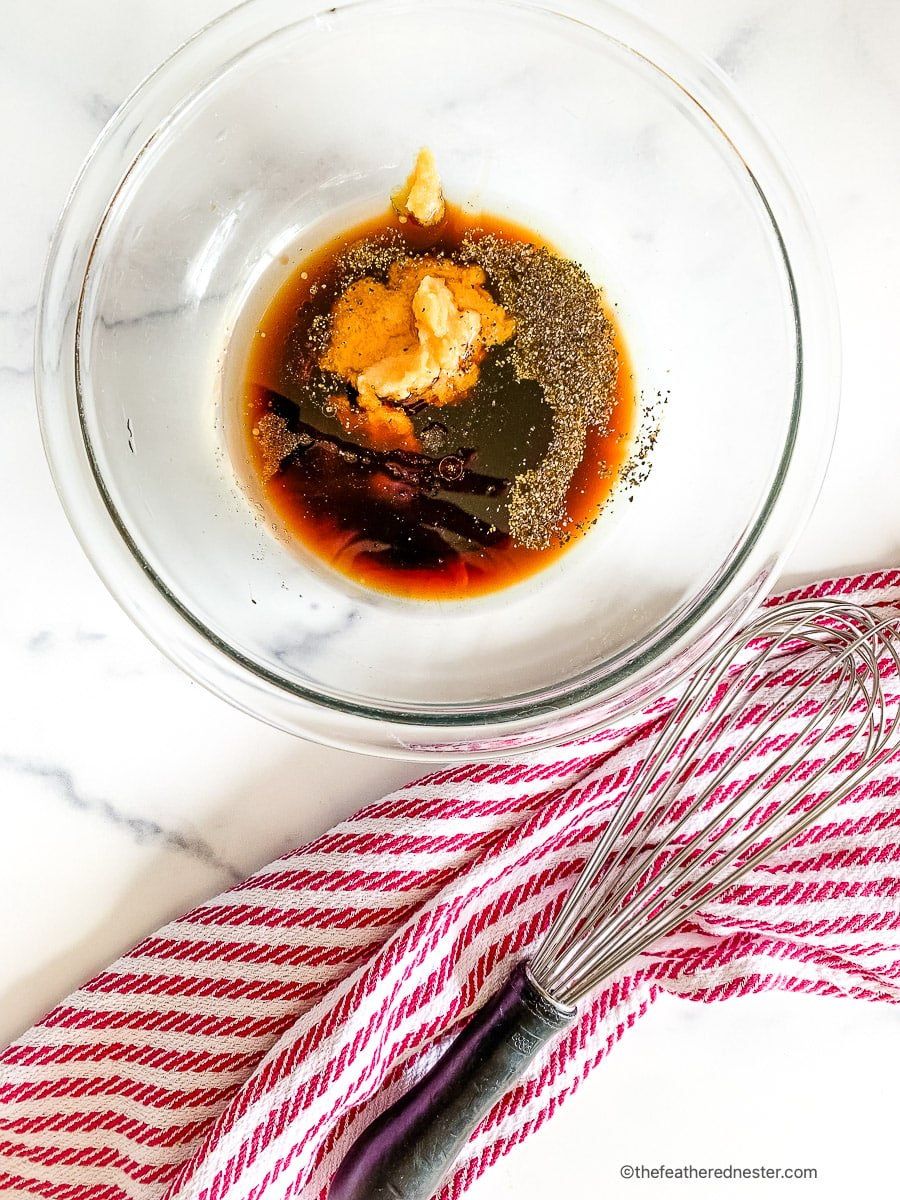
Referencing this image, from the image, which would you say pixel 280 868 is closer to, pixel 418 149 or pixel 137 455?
pixel 137 455

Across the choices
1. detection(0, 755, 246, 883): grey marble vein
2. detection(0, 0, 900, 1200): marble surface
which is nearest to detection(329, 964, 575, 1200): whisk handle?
detection(0, 0, 900, 1200): marble surface

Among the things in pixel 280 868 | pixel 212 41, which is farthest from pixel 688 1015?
pixel 212 41

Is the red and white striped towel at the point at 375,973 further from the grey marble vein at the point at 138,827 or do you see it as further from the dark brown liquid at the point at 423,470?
the dark brown liquid at the point at 423,470

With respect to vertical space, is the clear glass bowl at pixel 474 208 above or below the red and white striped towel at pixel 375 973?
above

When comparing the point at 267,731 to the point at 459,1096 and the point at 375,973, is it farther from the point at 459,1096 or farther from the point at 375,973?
the point at 459,1096

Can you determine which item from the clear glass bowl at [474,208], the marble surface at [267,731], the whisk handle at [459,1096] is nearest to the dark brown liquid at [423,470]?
the clear glass bowl at [474,208]

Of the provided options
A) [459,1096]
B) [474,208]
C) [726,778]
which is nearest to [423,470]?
[474,208]
